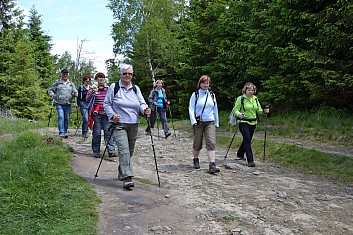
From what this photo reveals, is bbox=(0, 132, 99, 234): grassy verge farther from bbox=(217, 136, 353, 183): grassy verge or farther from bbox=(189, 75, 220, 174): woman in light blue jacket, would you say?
bbox=(217, 136, 353, 183): grassy verge

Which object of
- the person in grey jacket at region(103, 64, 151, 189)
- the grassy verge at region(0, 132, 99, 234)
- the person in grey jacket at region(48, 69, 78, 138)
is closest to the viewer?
the grassy verge at region(0, 132, 99, 234)

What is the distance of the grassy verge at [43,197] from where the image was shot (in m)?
4.27

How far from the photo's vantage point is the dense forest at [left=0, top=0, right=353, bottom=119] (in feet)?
39.7

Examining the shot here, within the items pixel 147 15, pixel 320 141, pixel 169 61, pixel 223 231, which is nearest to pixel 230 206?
pixel 223 231

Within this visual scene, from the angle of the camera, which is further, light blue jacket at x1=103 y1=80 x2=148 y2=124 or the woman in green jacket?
the woman in green jacket

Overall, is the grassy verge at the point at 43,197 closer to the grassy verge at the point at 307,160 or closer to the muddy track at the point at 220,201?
the muddy track at the point at 220,201

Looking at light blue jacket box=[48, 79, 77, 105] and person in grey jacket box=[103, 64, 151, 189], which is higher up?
light blue jacket box=[48, 79, 77, 105]

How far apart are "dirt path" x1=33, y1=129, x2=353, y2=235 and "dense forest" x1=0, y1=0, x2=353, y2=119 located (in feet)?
17.2

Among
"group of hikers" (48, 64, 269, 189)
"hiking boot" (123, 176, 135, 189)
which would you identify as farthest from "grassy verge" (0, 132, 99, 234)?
"group of hikers" (48, 64, 269, 189)

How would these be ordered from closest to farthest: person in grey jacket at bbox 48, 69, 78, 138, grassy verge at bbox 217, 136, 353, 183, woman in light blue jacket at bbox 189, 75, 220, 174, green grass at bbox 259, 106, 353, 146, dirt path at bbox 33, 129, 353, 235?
1. dirt path at bbox 33, 129, 353, 235
2. woman in light blue jacket at bbox 189, 75, 220, 174
3. grassy verge at bbox 217, 136, 353, 183
4. green grass at bbox 259, 106, 353, 146
5. person in grey jacket at bbox 48, 69, 78, 138

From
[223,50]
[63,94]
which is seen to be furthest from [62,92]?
[223,50]

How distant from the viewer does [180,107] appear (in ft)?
82.4

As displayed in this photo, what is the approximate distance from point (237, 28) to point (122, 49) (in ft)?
46.1

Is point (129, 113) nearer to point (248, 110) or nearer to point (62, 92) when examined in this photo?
point (248, 110)
